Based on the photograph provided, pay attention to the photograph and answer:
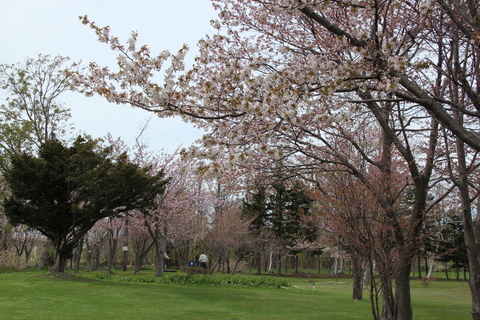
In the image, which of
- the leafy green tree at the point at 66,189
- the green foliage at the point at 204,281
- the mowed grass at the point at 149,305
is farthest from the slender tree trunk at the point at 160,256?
the mowed grass at the point at 149,305

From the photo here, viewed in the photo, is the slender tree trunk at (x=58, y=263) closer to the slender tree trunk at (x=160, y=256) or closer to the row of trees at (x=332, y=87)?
the slender tree trunk at (x=160, y=256)

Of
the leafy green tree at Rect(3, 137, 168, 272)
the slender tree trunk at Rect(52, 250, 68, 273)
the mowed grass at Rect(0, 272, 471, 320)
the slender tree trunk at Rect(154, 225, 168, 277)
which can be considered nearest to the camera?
the mowed grass at Rect(0, 272, 471, 320)

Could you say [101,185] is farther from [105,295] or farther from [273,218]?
[273,218]

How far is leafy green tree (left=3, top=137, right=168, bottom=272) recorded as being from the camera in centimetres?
1245

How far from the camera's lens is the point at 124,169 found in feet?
41.4

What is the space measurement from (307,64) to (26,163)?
11689mm

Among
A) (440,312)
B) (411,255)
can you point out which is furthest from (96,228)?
(411,255)

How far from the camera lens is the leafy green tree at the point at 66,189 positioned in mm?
12445

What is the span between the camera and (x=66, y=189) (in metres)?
13.2

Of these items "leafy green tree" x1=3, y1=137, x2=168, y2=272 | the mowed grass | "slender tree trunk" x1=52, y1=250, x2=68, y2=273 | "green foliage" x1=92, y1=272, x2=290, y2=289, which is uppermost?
"leafy green tree" x1=3, y1=137, x2=168, y2=272

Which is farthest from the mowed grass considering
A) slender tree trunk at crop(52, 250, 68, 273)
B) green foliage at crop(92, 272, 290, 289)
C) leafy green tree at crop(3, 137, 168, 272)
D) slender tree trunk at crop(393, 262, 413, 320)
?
green foliage at crop(92, 272, 290, 289)

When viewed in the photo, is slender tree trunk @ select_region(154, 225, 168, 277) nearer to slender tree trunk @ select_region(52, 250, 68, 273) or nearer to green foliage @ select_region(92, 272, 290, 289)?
green foliage @ select_region(92, 272, 290, 289)

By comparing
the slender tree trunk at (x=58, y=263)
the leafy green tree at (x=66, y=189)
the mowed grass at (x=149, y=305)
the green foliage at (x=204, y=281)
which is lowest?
the green foliage at (x=204, y=281)

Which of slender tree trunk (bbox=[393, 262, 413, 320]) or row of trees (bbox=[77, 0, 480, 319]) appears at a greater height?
row of trees (bbox=[77, 0, 480, 319])
